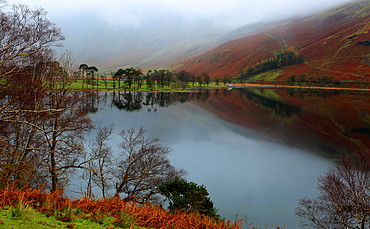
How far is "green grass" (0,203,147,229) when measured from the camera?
10.3ft

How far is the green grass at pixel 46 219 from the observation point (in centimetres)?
314

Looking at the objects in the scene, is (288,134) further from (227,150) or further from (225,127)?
(227,150)

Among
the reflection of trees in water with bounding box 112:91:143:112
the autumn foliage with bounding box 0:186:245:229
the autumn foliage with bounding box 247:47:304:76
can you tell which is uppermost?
the autumn foliage with bounding box 247:47:304:76

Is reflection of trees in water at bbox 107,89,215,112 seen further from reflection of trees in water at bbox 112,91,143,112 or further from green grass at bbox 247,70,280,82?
green grass at bbox 247,70,280,82

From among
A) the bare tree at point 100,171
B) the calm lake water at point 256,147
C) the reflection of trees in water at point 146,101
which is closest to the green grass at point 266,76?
the reflection of trees in water at point 146,101

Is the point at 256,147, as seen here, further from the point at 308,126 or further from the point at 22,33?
the point at 22,33

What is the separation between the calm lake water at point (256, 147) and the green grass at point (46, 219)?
12.0 metres

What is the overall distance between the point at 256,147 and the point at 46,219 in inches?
1048

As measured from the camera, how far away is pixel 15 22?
344 inches

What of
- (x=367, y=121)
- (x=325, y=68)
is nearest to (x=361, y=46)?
(x=325, y=68)

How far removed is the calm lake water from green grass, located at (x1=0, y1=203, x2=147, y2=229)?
1197 centimetres

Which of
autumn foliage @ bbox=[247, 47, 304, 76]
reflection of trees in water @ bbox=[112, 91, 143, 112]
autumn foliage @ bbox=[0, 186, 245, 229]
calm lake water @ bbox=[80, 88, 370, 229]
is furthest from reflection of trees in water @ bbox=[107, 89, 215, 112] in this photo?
autumn foliage @ bbox=[247, 47, 304, 76]

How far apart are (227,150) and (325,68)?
164 m

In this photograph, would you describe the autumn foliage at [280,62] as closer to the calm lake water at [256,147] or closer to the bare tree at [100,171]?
the calm lake water at [256,147]
